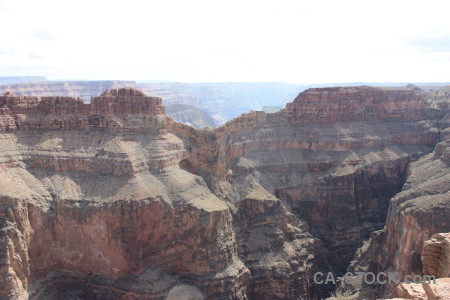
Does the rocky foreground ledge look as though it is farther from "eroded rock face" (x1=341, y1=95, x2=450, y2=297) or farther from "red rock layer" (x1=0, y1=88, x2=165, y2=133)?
"eroded rock face" (x1=341, y1=95, x2=450, y2=297)

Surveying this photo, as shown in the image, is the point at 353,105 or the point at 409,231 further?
the point at 353,105

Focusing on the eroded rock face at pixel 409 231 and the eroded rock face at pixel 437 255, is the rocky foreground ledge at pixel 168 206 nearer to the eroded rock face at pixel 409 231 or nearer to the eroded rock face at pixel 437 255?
the eroded rock face at pixel 409 231

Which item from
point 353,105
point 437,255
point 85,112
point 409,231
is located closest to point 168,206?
point 85,112

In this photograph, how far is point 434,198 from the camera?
50.6 metres

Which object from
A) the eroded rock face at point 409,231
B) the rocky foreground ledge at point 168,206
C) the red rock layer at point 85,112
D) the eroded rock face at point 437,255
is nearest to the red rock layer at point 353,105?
the rocky foreground ledge at point 168,206

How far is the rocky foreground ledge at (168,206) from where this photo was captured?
4903 centimetres

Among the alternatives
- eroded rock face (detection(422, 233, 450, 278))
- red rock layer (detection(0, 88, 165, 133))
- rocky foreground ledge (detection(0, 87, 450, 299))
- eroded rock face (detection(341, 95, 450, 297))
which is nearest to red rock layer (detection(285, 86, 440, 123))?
rocky foreground ledge (detection(0, 87, 450, 299))

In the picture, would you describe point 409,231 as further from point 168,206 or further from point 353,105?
point 353,105

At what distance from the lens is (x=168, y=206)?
170ft

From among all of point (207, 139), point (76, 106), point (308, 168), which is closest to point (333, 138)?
point (308, 168)

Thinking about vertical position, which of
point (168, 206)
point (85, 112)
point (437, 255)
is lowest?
point (168, 206)

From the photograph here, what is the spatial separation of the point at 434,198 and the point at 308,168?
2866cm

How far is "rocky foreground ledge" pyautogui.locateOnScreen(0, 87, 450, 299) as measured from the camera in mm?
49031

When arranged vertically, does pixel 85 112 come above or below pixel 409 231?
above
